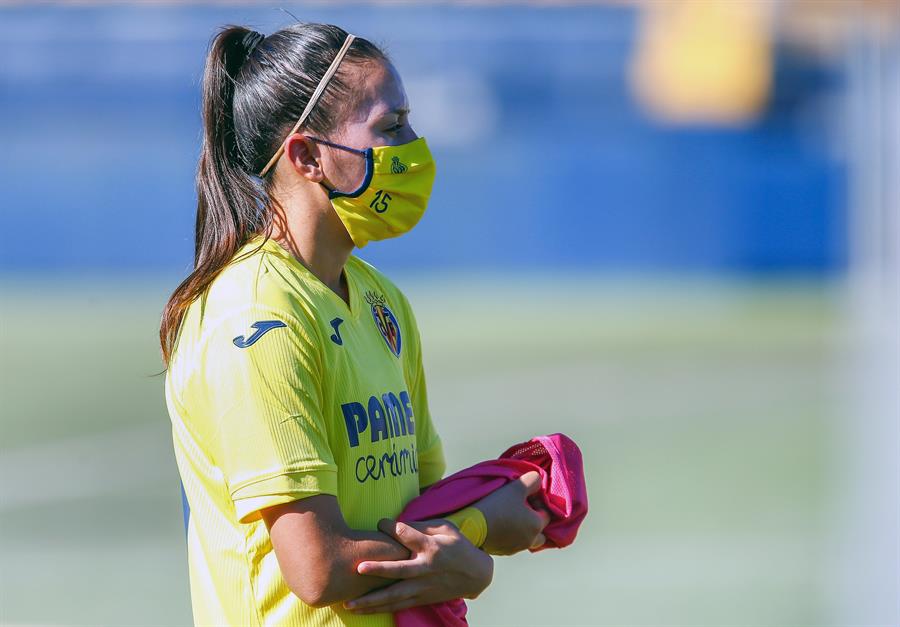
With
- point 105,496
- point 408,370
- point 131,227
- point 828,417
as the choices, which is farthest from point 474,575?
point 131,227

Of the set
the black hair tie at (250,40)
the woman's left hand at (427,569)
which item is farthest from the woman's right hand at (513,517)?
the black hair tie at (250,40)

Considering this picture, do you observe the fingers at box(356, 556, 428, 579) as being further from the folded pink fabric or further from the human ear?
the human ear

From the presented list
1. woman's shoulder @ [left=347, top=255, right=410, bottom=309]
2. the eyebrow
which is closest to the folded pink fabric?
woman's shoulder @ [left=347, top=255, right=410, bottom=309]

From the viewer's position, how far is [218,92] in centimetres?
239

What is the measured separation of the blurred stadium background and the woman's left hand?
5809 mm

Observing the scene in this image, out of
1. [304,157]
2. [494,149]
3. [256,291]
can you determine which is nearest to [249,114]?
[304,157]

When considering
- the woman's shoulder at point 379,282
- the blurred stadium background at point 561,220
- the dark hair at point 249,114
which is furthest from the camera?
the blurred stadium background at point 561,220

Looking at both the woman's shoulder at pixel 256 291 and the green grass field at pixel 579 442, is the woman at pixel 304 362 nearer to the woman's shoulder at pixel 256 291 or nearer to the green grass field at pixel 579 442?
the woman's shoulder at pixel 256 291

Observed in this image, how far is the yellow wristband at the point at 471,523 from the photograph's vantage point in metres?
2.21

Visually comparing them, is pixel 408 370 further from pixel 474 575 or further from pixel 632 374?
pixel 632 374

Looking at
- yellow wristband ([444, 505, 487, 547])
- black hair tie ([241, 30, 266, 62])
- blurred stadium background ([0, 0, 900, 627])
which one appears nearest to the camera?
yellow wristband ([444, 505, 487, 547])

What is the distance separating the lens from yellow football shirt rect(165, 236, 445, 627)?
6.55 feet

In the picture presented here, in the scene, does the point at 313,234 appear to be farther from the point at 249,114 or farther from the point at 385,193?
the point at 249,114

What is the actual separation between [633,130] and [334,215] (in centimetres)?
1777
